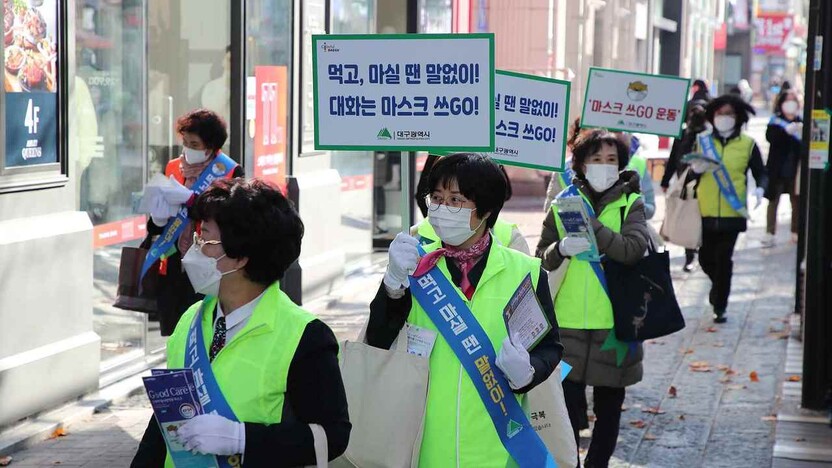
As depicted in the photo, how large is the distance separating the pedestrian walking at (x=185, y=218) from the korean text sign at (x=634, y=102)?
8.49 feet

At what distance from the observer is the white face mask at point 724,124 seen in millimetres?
12539

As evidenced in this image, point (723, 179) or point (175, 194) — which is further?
point (723, 179)

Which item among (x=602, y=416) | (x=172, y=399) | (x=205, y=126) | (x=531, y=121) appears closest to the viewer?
(x=172, y=399)

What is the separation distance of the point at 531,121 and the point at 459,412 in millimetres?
2396

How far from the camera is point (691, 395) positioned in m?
9.57

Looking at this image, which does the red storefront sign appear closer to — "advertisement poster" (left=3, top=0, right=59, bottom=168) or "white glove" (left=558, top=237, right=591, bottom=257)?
"advertisement poster" (left=3, top=0, right=59, bottom=168)

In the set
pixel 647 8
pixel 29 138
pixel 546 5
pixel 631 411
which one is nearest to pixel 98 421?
pixel 29 138

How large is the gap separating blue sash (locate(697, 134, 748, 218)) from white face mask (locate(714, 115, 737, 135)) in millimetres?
130

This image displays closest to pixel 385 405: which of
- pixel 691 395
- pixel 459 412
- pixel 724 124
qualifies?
pixel 459 412

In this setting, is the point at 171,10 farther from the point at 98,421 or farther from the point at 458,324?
the point at 458,324

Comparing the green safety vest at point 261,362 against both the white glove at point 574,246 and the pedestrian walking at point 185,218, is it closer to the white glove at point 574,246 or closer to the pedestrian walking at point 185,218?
the white glove at point 574,246

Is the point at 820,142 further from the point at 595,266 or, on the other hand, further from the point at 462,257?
the point at 462,257

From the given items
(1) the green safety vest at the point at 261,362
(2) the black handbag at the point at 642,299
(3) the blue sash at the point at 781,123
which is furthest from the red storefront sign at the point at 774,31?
(1) the green safety vest at the point at 261,362

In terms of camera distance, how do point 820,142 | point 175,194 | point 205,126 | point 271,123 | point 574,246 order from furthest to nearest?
1. point 271,123
2. point 820,142
3. point 205,126
4. point 175,194
5. point 574,246
